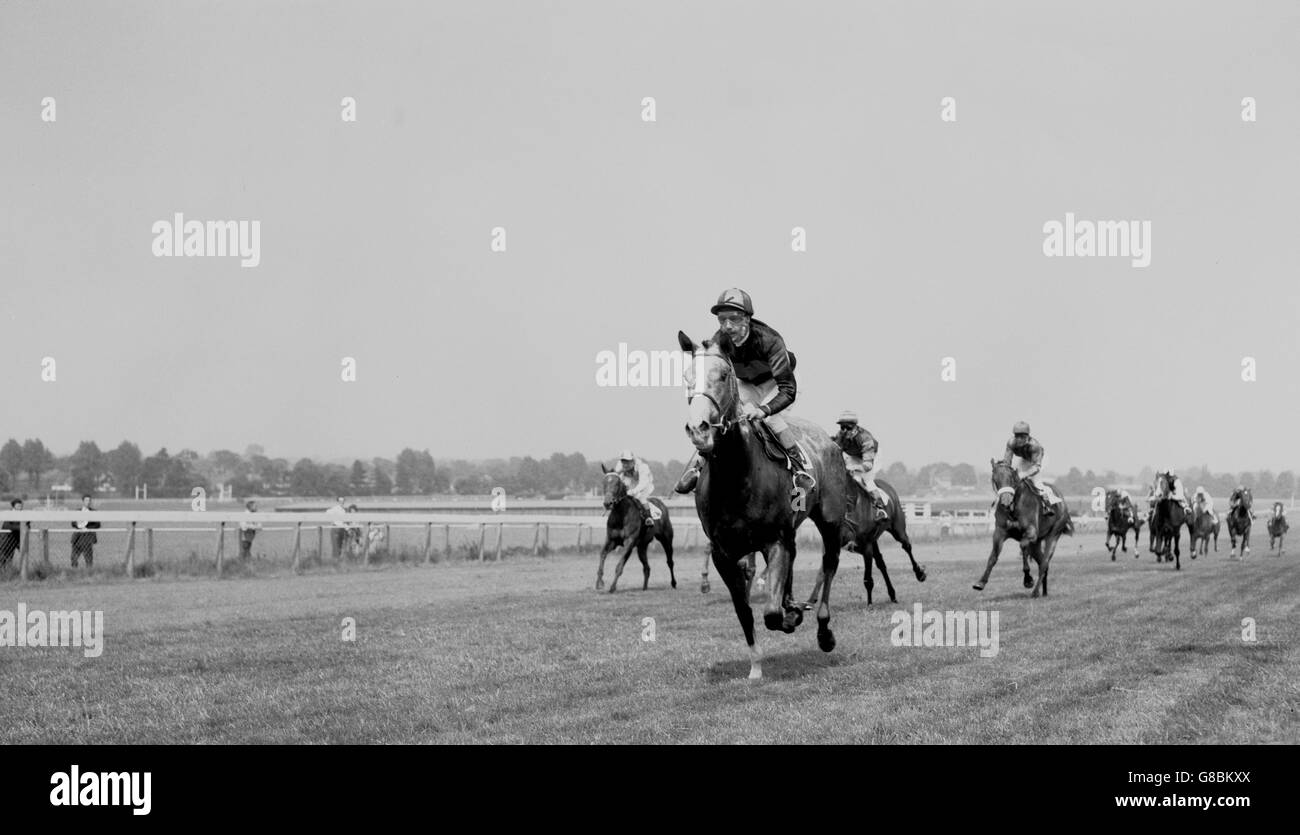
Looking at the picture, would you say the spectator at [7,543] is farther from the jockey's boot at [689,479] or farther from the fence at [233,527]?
the jockey's boot at [689,479]

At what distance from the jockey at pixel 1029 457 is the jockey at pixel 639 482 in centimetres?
647

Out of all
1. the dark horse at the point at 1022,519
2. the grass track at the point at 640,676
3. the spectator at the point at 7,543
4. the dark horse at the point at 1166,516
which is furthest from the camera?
the dark horse at the point at 1166,516

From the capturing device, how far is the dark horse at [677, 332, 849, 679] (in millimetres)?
8922

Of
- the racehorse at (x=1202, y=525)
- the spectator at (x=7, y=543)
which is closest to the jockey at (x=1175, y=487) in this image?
the racehorse at (x=1202, y=525)

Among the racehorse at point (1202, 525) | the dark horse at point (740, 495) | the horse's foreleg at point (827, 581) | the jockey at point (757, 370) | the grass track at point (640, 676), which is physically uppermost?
the jockey at point (757, 370)

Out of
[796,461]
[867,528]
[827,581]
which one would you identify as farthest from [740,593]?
[867,528]

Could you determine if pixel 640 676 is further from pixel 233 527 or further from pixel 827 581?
pixel 233 527

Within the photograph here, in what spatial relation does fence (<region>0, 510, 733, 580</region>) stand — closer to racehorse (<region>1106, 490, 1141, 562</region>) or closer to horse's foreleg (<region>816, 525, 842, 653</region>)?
racehorse (<region>1106, 490, 1141, 562</region>)

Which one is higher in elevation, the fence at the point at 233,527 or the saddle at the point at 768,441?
the saddle at the point at 768,441

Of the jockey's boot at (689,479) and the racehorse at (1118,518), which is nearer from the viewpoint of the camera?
the jockey's boot at (689,479)

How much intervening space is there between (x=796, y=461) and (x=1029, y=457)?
10.1m

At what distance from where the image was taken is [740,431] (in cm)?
943

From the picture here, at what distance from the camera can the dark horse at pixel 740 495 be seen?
892cm
